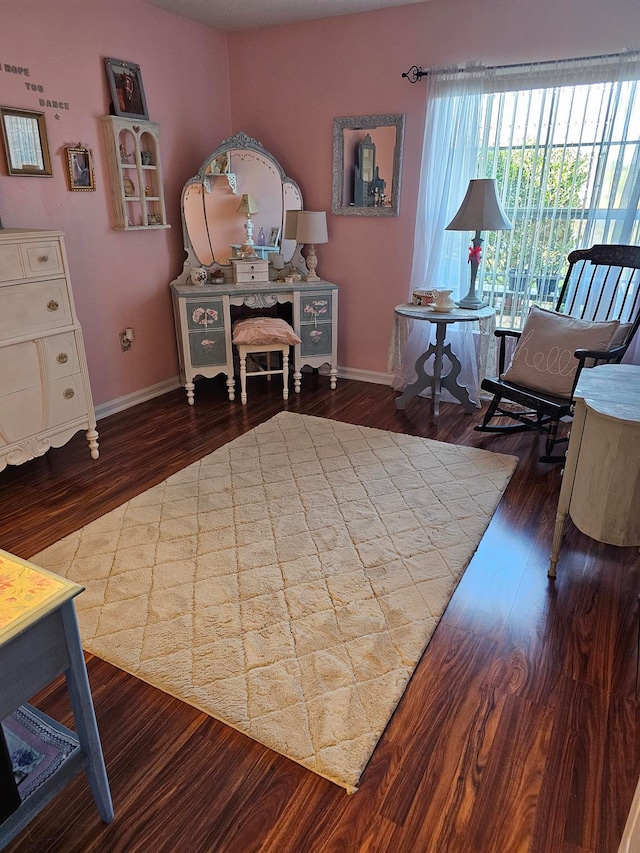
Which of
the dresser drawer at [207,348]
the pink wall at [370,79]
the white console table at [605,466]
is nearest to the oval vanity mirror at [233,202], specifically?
the pink wall at [370,79]

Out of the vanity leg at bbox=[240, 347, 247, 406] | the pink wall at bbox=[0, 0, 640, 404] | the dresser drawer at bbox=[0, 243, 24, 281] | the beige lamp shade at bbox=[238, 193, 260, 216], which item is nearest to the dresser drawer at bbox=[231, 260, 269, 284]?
the beige lamp shade at bbox=[238, 193, 260, 216]

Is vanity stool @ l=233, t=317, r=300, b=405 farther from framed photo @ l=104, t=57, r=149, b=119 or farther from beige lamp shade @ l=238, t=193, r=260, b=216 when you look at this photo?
framed photo @ l=104, t=57, r=149, b=119

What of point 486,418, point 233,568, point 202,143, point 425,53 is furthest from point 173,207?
point 233,568

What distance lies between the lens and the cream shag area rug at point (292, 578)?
1720 mm

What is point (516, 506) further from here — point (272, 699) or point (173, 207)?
point (173, 207)

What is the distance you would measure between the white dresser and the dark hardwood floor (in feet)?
2.18

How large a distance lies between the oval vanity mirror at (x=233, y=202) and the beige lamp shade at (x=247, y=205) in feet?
0.13

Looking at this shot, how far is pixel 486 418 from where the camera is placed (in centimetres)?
367

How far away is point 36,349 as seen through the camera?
2840mm

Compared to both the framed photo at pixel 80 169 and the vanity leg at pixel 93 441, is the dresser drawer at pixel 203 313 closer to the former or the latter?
the framed photo at pixel 80 169

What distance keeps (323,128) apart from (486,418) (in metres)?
2.54

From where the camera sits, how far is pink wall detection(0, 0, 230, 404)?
313 centimetres

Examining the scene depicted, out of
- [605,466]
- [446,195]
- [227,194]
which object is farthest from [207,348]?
[605,466]

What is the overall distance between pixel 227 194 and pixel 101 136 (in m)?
1.01
